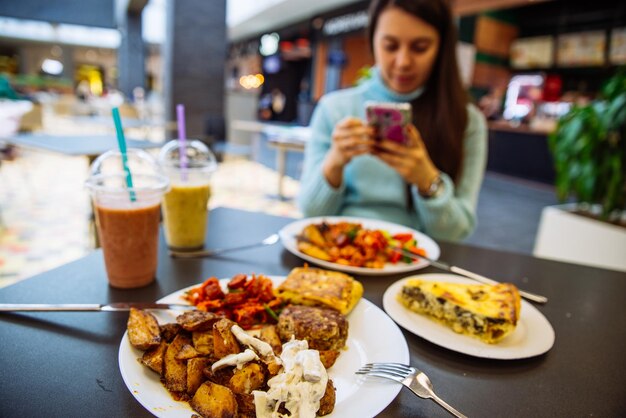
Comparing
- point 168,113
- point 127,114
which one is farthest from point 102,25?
point 168,113

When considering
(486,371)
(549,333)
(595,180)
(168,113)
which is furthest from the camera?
(168,113)

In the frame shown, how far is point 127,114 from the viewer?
862 centimetres

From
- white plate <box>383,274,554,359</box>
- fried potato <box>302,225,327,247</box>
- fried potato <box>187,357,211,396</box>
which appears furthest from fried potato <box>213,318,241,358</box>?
fried potato <box>302,225,327,247</box>

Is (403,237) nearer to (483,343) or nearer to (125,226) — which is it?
(483,343)

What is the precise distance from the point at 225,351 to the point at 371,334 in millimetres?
294

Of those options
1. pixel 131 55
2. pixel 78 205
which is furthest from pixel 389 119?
pixel 131 55

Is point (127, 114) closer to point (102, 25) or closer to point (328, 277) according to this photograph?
point (102, 25)

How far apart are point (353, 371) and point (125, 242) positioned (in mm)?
586

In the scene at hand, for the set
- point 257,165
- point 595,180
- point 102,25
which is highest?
point 102,25

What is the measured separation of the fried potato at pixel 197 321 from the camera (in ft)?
2.13

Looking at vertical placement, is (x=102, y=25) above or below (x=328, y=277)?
above

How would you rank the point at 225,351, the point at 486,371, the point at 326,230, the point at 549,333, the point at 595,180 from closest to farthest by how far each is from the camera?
1. the point at 225,351
2. the point at 486,371
3. the point at 549,333
4. the point at 326,230
5. the point at 595,180

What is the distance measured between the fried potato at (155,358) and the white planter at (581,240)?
8.38 ft

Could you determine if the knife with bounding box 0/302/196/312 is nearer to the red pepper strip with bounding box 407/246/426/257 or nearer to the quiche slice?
the quiche slice
